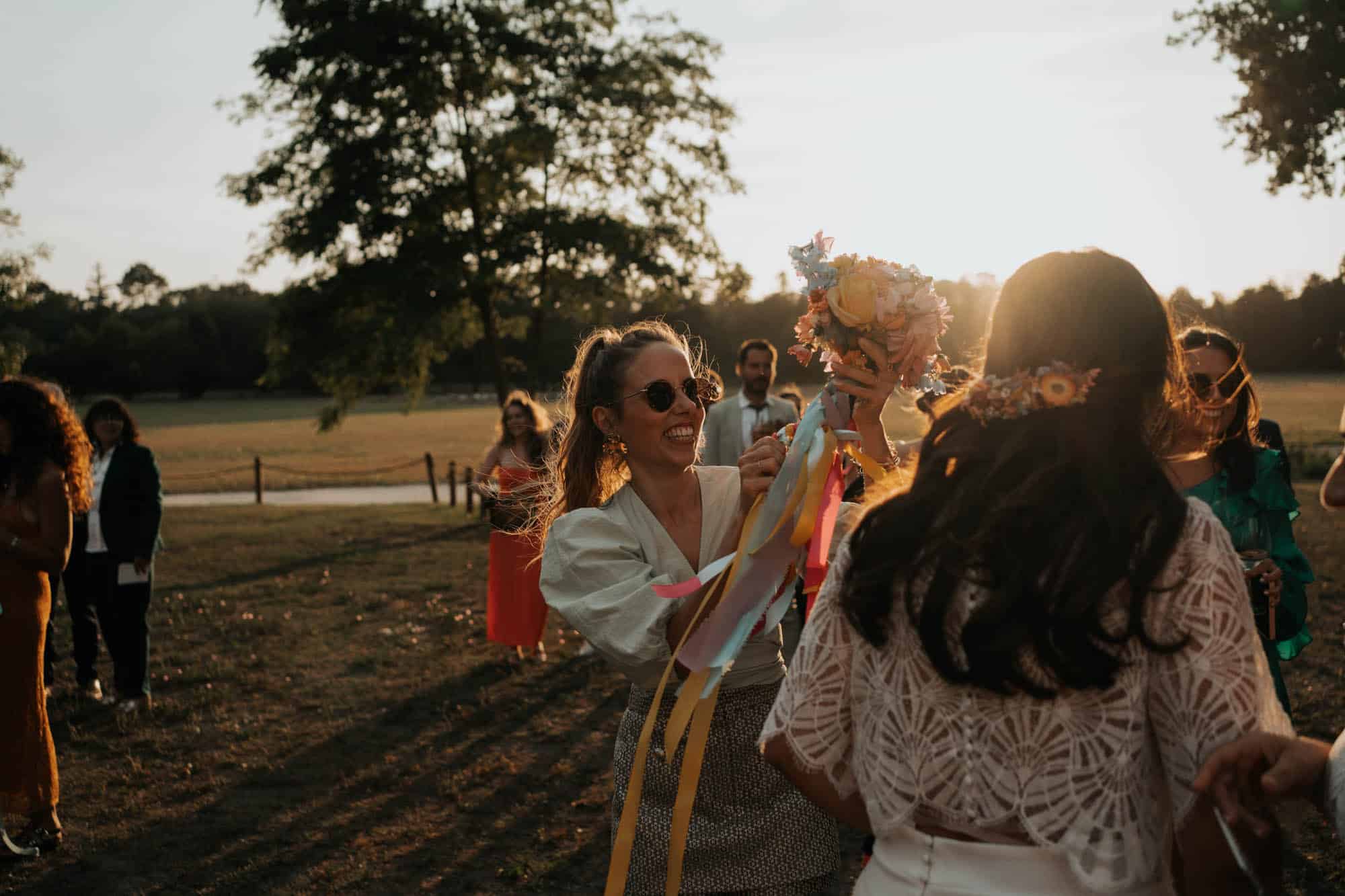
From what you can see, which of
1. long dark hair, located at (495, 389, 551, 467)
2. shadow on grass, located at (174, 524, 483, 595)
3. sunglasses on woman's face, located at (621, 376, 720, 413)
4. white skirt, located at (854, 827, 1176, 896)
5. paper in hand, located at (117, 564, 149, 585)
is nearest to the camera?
white skirt, located at (854, 827, 1176, 896)

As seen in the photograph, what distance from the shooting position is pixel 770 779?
2.86 metres

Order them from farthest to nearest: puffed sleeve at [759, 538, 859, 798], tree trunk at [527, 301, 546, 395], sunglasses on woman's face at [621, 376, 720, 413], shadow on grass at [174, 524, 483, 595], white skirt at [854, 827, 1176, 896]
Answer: tree trunk at [527, 301, 546, 395], shadow on grass at [174, 524, 483, 595], sunglasses on woman's face at [621, 376, 720, 413], puffed sleeve at [759, 538, 859, 798], white skirt at [854, 827, 1176, 896]

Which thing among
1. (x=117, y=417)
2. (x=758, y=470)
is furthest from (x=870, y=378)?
(x=117, y=417)

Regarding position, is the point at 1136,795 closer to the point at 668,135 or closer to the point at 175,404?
the point at 668,135

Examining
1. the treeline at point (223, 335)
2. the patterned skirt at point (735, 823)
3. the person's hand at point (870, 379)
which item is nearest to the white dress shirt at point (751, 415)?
the person's hand at point (870, 379)

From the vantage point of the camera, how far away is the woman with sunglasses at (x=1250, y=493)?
4.48m

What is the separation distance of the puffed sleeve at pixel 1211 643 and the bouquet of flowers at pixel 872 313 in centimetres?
123

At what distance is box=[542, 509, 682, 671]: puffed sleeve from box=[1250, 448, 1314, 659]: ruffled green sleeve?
2830mm

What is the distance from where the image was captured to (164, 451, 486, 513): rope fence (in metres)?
23.0

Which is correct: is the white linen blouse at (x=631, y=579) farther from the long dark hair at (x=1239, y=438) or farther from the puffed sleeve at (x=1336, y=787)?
the long dark hair at (x=1239, y=438)

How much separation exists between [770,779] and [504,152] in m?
19.1

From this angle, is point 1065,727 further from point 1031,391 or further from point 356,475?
point 356,475

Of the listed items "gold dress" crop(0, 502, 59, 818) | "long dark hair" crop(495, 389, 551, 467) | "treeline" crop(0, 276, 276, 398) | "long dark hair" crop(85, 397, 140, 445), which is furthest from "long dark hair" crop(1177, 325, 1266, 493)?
"treeline" crop(0, 276, 276, 398)

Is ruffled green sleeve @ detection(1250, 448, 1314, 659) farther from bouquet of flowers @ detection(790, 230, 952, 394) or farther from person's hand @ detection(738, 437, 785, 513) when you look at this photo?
person's hand @ detection(738, 437, 785, 513)
